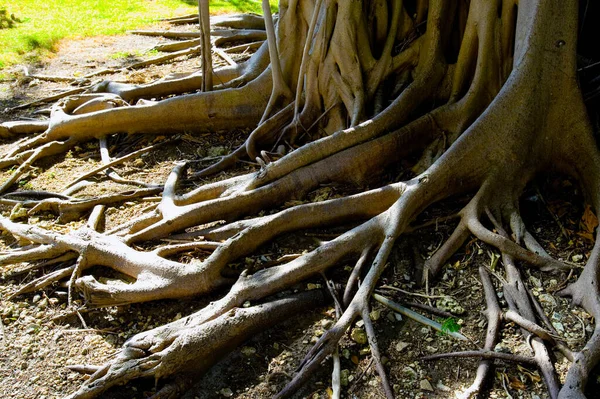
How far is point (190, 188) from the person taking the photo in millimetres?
4938

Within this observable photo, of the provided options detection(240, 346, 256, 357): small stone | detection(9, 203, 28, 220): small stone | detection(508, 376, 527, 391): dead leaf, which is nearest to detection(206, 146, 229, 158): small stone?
detection(9, 203, 28, 220): small stone

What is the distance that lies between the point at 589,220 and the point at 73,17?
30.7 feet

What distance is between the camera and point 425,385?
2928 mm

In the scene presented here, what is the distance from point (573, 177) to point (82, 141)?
4.75 m

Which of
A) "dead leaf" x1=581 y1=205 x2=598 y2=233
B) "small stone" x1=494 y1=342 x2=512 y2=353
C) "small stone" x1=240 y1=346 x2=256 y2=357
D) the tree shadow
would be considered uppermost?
the tree shadow

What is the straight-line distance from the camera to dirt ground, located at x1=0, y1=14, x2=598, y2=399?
9.84 ft

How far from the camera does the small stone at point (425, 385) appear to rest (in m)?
2.91

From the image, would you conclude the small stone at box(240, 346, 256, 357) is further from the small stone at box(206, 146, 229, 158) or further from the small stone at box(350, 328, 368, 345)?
the small stone at box(206, 146, 229, 158)

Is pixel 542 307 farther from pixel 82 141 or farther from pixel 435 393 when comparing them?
pixel 82 141

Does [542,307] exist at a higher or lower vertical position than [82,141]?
lower

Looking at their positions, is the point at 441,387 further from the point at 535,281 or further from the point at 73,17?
the point at 73,17

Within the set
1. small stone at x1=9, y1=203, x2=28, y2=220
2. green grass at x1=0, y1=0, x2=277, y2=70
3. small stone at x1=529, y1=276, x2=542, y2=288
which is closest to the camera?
small stone at x1=529, y1=276, x2=542, y2=288

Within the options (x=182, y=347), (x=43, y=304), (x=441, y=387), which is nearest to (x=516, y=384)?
(x=441, y=387)

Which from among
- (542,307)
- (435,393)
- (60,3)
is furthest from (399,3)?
(60,3)
